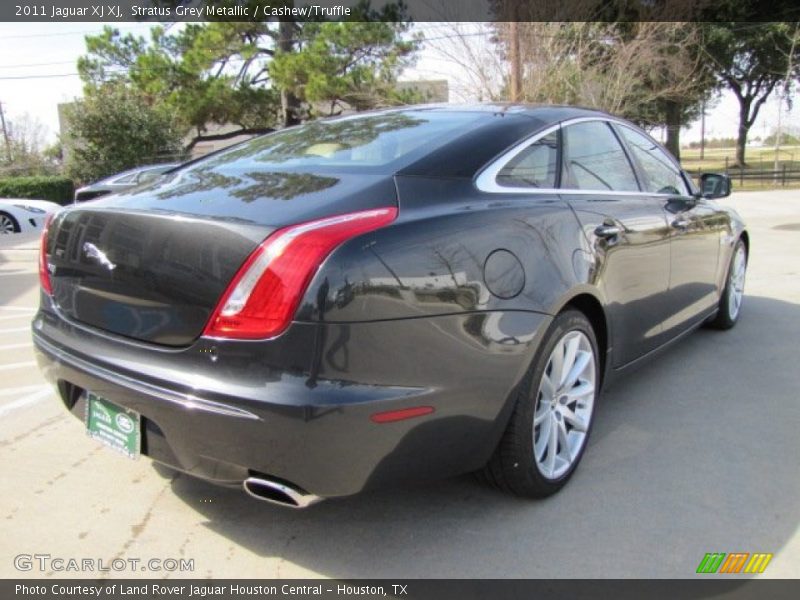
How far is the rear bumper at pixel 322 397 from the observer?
1967 millimetres

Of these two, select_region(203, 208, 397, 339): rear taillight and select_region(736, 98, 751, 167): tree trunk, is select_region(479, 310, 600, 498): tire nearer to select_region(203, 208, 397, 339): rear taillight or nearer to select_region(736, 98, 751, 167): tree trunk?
select_region(203, 208, 397, 339): rear taillight

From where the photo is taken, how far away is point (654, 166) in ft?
12.9

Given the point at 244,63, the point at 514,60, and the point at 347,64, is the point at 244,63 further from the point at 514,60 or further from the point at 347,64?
the point at 514,60

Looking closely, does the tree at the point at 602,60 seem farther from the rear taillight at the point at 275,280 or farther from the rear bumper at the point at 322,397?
the rear taillight at the point at 275,280

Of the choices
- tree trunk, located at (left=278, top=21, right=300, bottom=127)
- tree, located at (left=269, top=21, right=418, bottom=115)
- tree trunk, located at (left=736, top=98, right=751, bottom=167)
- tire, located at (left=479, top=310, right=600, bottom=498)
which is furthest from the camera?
tree trunk, located at (left=736, top=98, right=751, bottom=167)

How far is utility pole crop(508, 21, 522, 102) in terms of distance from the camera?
17.3 meters

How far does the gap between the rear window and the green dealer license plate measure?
1.08 metres

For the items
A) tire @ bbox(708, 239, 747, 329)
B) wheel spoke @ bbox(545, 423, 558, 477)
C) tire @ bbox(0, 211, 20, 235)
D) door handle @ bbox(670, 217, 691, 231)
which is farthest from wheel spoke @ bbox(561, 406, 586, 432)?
tire @ bbox(0, 211, 20, 235)

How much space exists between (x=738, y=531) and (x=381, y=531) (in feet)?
4.35

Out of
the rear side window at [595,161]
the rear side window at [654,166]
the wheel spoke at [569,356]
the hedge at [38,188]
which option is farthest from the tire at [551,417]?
the hedge at [38,188]

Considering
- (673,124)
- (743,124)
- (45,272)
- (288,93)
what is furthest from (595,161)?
(743,124)

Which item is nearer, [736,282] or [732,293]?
[732,293]

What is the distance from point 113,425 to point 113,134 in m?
24.1

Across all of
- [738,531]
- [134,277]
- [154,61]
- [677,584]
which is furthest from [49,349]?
[154,61]
